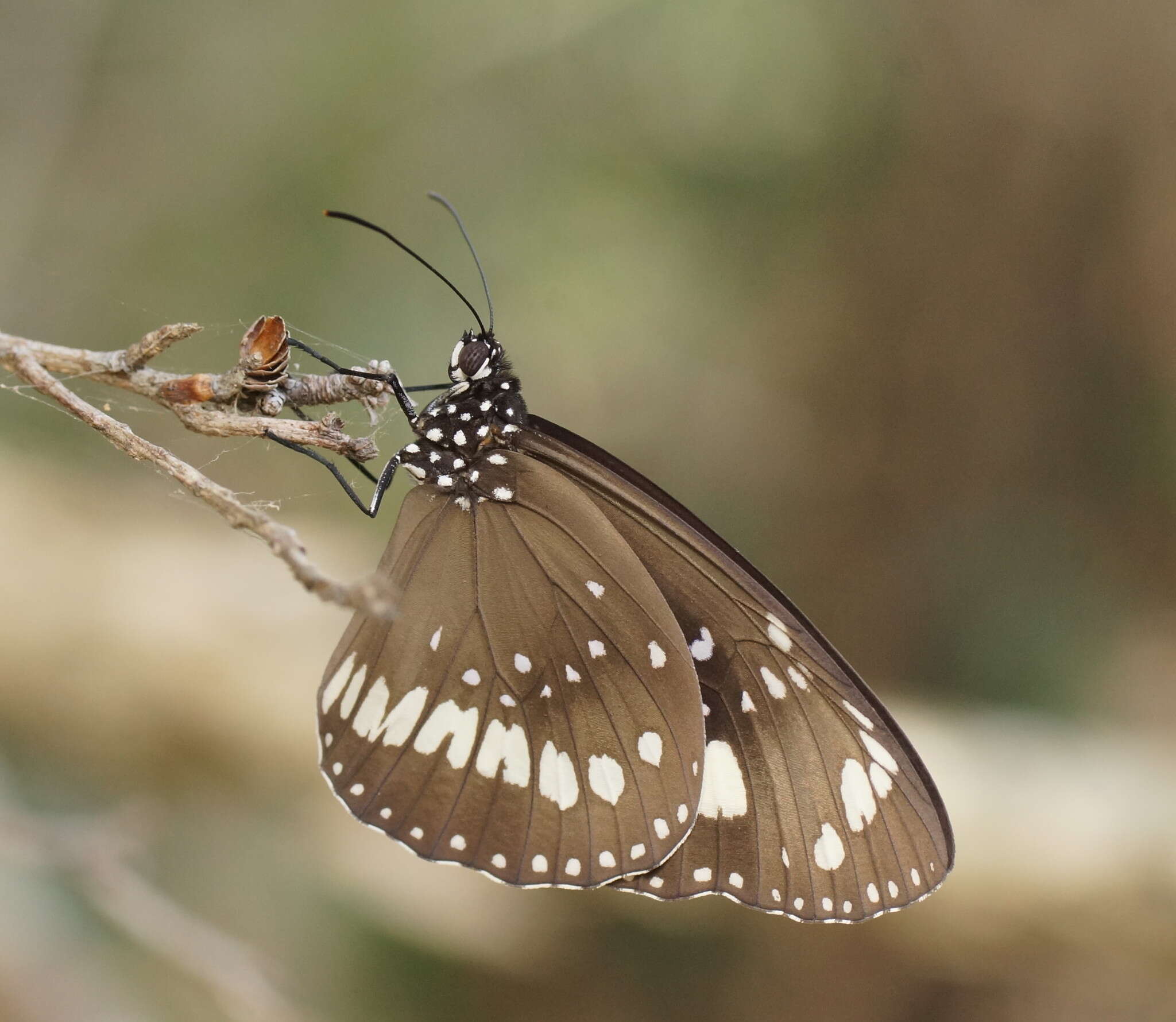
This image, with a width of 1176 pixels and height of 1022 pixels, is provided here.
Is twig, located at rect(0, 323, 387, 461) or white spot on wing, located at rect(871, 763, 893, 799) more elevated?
white spot on wing, located at rect(871, 763, 893, 799)

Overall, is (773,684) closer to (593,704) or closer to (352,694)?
(593,704)

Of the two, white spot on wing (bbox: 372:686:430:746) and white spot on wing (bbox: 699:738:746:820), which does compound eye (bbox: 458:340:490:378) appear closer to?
white spot on wing (bbox: 372:686:430:746)

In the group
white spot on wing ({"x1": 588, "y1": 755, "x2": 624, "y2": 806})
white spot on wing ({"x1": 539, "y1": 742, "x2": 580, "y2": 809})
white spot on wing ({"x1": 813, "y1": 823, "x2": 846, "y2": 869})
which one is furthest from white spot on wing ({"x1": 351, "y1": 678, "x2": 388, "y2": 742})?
white spot on wing ({"x1": 813, "y1": 823, "x2": 846, "y2": 869})

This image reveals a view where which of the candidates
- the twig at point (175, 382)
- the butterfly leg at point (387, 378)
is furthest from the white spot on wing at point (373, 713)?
the twig at point (175, 382)

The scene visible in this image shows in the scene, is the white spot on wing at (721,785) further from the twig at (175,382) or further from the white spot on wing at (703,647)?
the twig at (175,382)

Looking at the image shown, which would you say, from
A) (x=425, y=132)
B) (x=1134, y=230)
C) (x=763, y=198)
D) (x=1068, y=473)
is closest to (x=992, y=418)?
(x=1068, y=473)

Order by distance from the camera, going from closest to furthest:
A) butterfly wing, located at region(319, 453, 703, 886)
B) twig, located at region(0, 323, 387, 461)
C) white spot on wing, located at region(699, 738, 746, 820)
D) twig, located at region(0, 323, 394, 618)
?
twig, located at region(0, 323, 394, 618)
twig, located at region(0, 323, 387, 461)
butterfly wing, located at region(319, 453, 703, 886)
white spot on wing, located at region(699, 738, 746, 820)
